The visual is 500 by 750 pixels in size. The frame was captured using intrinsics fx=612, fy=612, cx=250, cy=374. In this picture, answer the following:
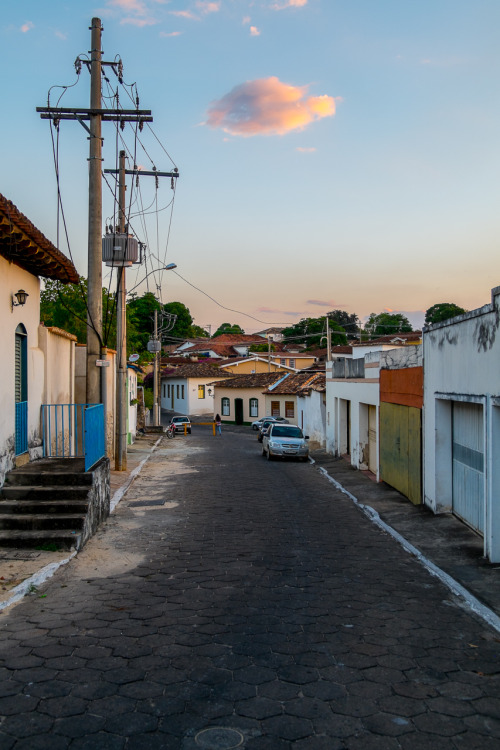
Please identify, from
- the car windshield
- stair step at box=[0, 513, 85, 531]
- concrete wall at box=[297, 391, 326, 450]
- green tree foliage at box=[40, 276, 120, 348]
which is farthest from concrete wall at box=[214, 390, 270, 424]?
stair step at box=[0, 513, 85, 531]

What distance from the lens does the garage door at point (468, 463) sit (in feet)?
31.8

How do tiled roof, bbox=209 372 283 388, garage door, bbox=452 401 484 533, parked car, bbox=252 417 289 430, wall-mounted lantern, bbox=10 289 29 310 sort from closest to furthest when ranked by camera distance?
garage door, bbox=452 401 484 533
wall-mounted lantern, bbox=10 289 29 310
parked car, bbox=252 417 289 430
tiled roof, bbox=209 372 283 388

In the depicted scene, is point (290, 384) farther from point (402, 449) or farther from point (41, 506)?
point (41, 506)

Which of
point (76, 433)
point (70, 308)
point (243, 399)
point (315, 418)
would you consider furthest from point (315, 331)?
point (76, 433)

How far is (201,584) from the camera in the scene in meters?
7.28

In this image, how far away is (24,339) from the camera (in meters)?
11.0

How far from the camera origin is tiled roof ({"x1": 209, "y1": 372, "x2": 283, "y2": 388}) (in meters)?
51.9

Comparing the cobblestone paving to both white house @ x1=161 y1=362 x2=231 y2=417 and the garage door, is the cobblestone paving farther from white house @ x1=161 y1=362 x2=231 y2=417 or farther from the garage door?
white house @ x1=161 y1=362 x2=231 y2=417

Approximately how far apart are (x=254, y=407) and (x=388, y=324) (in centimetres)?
4615

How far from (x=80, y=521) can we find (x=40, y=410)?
344cm

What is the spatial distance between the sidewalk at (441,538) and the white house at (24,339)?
6.57 meters

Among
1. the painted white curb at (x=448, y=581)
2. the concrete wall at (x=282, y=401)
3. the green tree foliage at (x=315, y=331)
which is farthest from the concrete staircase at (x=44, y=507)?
the green tree foliage at (x=315, y=331)

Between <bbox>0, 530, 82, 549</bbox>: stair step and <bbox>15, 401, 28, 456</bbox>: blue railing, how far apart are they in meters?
2.20

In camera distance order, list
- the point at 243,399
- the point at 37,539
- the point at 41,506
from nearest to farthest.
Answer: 1. the point at 37,539
2. the point at 41,506
3. the point at 243,399
